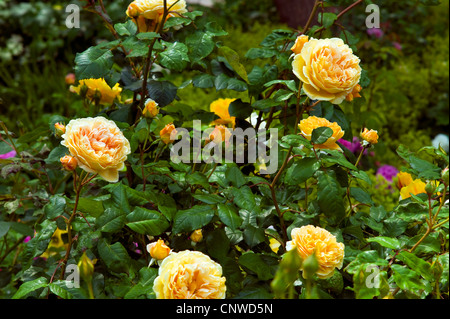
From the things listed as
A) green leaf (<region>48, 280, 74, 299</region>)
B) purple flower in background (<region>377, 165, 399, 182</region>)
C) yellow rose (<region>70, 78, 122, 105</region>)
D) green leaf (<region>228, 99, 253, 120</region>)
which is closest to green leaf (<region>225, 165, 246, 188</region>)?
green leaf (<region>228, 99, 253, 120</region>)

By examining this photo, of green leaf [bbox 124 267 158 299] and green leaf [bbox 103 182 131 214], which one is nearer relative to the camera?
green leaf [bbox 124 267 158 299]

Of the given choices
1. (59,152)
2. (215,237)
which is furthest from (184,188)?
(59,152)

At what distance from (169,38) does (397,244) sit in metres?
0.65

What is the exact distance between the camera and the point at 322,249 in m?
0.76

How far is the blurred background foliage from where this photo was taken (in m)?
2.62

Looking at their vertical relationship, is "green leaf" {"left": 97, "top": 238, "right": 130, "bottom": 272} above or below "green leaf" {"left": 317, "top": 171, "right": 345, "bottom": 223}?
below

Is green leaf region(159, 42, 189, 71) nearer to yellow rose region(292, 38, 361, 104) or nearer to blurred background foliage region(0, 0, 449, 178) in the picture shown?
yellow rose region(292, 38, 361, 104)

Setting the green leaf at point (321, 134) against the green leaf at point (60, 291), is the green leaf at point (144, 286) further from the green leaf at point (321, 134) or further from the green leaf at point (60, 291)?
the green leaf at point (321, 134)

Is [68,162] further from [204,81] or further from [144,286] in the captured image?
[204,81]

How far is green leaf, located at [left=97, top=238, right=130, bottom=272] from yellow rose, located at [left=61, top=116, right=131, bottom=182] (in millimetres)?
108

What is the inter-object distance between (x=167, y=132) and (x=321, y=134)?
10.1 inches

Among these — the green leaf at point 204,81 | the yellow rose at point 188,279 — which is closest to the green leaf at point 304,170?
the yellow rose at point 188,279

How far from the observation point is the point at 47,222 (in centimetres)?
93

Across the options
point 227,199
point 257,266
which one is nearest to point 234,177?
point 227,199
